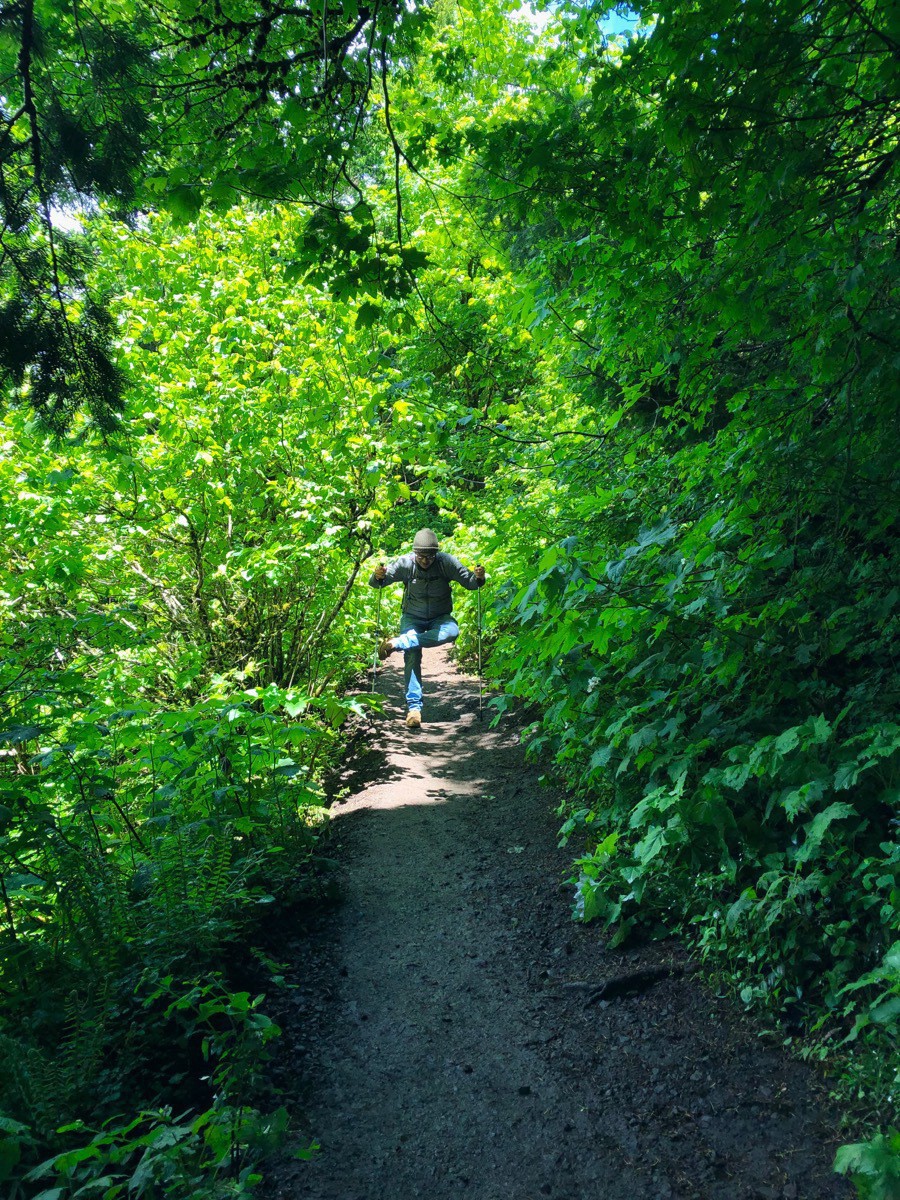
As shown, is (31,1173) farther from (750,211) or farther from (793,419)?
(750,211)

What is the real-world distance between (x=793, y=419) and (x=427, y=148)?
2373 millimetres

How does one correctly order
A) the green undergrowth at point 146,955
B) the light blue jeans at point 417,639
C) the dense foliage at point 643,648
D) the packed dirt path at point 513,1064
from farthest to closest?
1. the light blue jeans at point 417,639
2. the dense foliage at point 643,648
3. the packed dirt path at point 513,1064
4. the green undergrowth at point 146,955

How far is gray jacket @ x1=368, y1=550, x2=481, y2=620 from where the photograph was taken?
8039mm

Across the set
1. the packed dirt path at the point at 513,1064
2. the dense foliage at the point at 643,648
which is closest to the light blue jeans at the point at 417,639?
the dense foliage at the point at 643,648

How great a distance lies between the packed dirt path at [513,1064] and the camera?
2.58m

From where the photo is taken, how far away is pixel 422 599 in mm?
8086

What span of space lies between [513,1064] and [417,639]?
5054 millimetres

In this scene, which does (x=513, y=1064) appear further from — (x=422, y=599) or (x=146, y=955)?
(x=422, y=599)

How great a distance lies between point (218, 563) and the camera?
7.39 m

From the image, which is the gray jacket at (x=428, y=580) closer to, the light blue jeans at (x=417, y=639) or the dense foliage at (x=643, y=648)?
the light blue jeans at (x=417, y=639)

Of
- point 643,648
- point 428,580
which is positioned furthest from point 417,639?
point 643,648

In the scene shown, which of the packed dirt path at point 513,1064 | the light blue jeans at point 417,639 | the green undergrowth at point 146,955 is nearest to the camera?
the green undergrowth at point 146,955

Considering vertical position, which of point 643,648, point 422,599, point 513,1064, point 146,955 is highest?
point 422,599

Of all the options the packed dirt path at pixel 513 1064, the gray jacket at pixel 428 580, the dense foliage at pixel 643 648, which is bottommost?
the packed dirt path at pixel 513 1064
